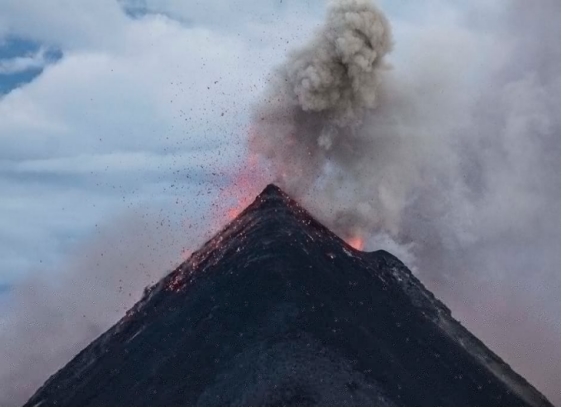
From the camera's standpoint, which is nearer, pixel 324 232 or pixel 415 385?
pixel 415 385

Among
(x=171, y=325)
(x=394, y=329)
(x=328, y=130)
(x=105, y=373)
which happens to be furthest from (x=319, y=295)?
(x=328, y=130)

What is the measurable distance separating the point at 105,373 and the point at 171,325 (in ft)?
20.9

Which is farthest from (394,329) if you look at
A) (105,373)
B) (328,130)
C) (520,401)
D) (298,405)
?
(328,130)

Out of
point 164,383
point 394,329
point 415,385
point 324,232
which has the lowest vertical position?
point 164,383

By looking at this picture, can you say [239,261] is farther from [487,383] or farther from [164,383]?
[487,383]

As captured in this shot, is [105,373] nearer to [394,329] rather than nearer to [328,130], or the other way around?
[394,329]

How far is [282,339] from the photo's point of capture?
5775 cm

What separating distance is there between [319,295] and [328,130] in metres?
30.1

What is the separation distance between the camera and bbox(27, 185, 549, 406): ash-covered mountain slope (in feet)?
183

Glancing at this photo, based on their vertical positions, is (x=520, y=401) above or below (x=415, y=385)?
above

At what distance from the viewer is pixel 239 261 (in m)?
69.1

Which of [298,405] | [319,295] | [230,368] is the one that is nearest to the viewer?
[298,405]

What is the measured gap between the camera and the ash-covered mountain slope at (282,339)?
5584 centimetres

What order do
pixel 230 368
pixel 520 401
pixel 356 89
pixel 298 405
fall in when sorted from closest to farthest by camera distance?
pixel 298 405 → pixel 230 368 → pixel 520 401 → pixel 356 89
